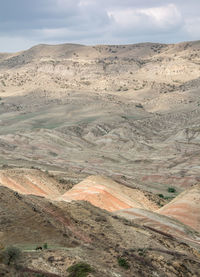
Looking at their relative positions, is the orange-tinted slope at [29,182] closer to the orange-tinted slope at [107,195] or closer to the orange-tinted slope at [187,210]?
the orange-tinted slope at [107,195]

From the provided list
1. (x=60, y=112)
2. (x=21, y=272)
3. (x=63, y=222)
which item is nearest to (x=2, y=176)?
(x=63, y=222)

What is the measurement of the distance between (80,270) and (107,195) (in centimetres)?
3922

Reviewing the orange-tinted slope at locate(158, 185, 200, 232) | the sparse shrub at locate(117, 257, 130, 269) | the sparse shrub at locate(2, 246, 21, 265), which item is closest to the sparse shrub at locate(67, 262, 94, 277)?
the sparse shrub at locate(2, 246, 21, 265)

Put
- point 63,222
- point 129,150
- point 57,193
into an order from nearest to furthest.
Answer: point 63,222
point 57,193
point 129,150

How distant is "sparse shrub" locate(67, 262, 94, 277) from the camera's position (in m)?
23.6

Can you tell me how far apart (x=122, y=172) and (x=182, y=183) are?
1424cm

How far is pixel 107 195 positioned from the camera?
63.2 metres

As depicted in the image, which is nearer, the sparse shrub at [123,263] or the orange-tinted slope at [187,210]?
the sparse shrub at [123,263]

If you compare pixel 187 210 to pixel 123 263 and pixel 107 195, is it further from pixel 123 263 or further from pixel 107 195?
pixel 123 263

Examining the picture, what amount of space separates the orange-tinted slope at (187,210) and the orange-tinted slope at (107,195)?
19.3 ft

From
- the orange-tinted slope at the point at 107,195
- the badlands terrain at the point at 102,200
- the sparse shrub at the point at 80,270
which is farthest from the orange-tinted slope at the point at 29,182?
the sparse shrub at the point at 80,270

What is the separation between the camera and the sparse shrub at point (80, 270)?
23.6 meters

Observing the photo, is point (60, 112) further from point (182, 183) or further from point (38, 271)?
point (38, 271)

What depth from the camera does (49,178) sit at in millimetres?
76312
